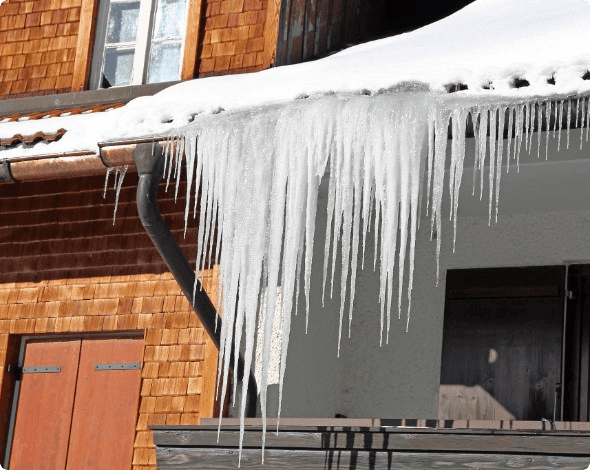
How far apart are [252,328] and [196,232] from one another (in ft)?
4.76

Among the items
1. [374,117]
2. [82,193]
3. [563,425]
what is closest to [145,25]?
[82,193]

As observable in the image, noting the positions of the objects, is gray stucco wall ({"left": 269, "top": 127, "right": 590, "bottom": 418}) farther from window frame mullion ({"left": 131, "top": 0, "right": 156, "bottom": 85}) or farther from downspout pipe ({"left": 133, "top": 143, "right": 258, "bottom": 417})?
window frame mullion ({"left": 131, "top": 0, "right": 156, "bottom": 85})

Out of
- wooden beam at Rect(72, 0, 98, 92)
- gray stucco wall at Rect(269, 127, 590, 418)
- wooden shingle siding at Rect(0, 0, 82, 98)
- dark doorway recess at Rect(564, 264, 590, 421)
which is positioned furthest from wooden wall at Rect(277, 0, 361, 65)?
dark doorway recess at Rect(564, 264, 590, 421)

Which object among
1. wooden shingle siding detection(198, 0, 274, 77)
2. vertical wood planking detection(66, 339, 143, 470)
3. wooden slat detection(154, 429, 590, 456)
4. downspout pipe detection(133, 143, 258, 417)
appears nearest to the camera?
wooden slat detection(154, 429, 590, 456)

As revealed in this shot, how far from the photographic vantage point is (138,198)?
6809 millimetres

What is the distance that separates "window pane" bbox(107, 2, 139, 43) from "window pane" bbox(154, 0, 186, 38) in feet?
0.66

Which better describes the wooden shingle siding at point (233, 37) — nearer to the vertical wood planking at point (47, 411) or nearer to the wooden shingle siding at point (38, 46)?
the wooden shingle siding at point (38, 46)

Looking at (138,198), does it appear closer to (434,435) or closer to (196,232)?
(196,232)

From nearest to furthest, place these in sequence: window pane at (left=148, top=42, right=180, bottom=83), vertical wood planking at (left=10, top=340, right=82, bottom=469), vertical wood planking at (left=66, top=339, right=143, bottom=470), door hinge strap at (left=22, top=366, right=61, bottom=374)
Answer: vertical wood planking at (left=66, top=339, right=143, bottom=470) → vertical wood planking at (left=10, top=340, right=82, bottom=469) → door hinge strap at (left=22, top=366, right=61, bottom=374) → window pane at (left=148, top=42, right=180, bottom=83)

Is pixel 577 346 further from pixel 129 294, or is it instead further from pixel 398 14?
pixel 398 14

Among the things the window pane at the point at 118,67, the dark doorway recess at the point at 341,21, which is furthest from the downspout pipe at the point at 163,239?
the window pane at the point at 118,67

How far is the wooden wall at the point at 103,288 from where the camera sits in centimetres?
759

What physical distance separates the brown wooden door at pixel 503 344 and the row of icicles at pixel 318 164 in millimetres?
1117

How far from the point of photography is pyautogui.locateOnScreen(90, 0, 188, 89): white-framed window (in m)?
8.62
